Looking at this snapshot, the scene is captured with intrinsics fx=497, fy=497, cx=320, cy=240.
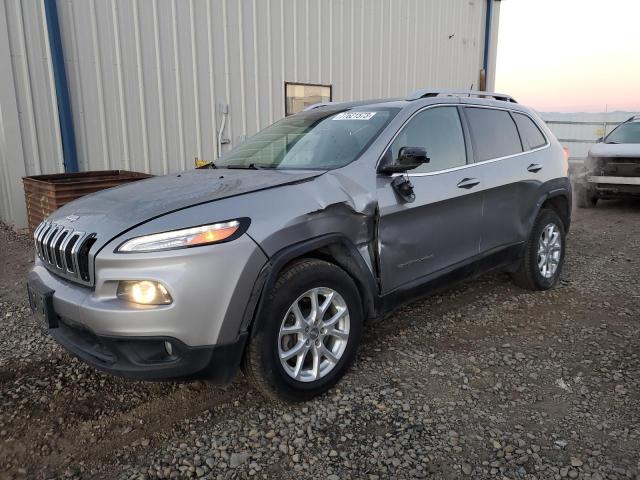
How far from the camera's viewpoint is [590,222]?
8.42 m

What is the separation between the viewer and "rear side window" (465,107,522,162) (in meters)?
3.93

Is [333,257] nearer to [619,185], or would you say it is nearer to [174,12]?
[174,12]

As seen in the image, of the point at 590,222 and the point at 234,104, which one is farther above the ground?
the point at 234,104

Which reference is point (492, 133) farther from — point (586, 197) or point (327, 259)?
point (586, 197)

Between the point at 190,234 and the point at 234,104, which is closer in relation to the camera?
the point at 190,234

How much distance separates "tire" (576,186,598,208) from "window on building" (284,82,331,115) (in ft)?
17.5

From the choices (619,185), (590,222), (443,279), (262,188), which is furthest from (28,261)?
(619,185)

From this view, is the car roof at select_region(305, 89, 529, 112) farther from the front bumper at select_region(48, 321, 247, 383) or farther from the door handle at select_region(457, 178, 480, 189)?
the front bumper at select_region(48, 321, 247, 383)

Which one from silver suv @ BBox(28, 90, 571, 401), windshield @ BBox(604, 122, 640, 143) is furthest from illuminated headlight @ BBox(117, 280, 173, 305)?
windshield @ BBox(604, 122, 640, 143)

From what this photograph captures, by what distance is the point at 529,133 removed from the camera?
15.0ft

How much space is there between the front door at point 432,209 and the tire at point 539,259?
0.91m

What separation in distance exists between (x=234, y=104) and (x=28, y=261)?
4501 millimetres

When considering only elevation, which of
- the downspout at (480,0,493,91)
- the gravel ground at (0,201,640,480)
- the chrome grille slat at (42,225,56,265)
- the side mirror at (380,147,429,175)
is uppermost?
the downspout at (480,0,493,91)

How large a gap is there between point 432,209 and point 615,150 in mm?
7483
